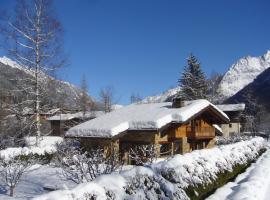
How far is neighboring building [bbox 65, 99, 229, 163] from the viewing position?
23.1 meters

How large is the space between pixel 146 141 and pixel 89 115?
3564 cm

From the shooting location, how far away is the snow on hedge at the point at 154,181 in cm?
622

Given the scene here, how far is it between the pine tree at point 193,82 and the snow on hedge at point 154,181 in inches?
1834

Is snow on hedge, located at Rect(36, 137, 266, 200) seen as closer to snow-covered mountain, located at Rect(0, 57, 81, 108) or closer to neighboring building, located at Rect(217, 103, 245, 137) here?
snow-covered mountain, located at Rect(0, 57, 81, 108)

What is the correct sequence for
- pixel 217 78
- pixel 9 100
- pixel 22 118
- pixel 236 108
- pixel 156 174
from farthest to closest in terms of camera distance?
pixel 217 78 < pixel 236 108 < pixel 9 100 < pixel 22 118 < pixel 156 174

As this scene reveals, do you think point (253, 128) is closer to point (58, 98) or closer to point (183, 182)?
point (58, 98)

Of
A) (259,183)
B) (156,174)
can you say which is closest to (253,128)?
(259,183)

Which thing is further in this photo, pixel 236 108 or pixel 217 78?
pixel 217 78

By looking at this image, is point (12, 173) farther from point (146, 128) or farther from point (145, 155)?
point (146, 128)

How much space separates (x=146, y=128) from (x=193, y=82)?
38.2 m

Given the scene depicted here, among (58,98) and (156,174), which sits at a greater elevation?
(58,98)

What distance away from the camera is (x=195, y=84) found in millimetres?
59750

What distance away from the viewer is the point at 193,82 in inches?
A: 2359

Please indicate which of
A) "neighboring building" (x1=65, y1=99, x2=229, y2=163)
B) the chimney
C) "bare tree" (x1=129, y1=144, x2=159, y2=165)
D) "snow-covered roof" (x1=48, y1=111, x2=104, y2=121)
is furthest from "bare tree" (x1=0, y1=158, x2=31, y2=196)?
"snow-covered roof" (x1=48, y1=111, x2=104, y2=121)
